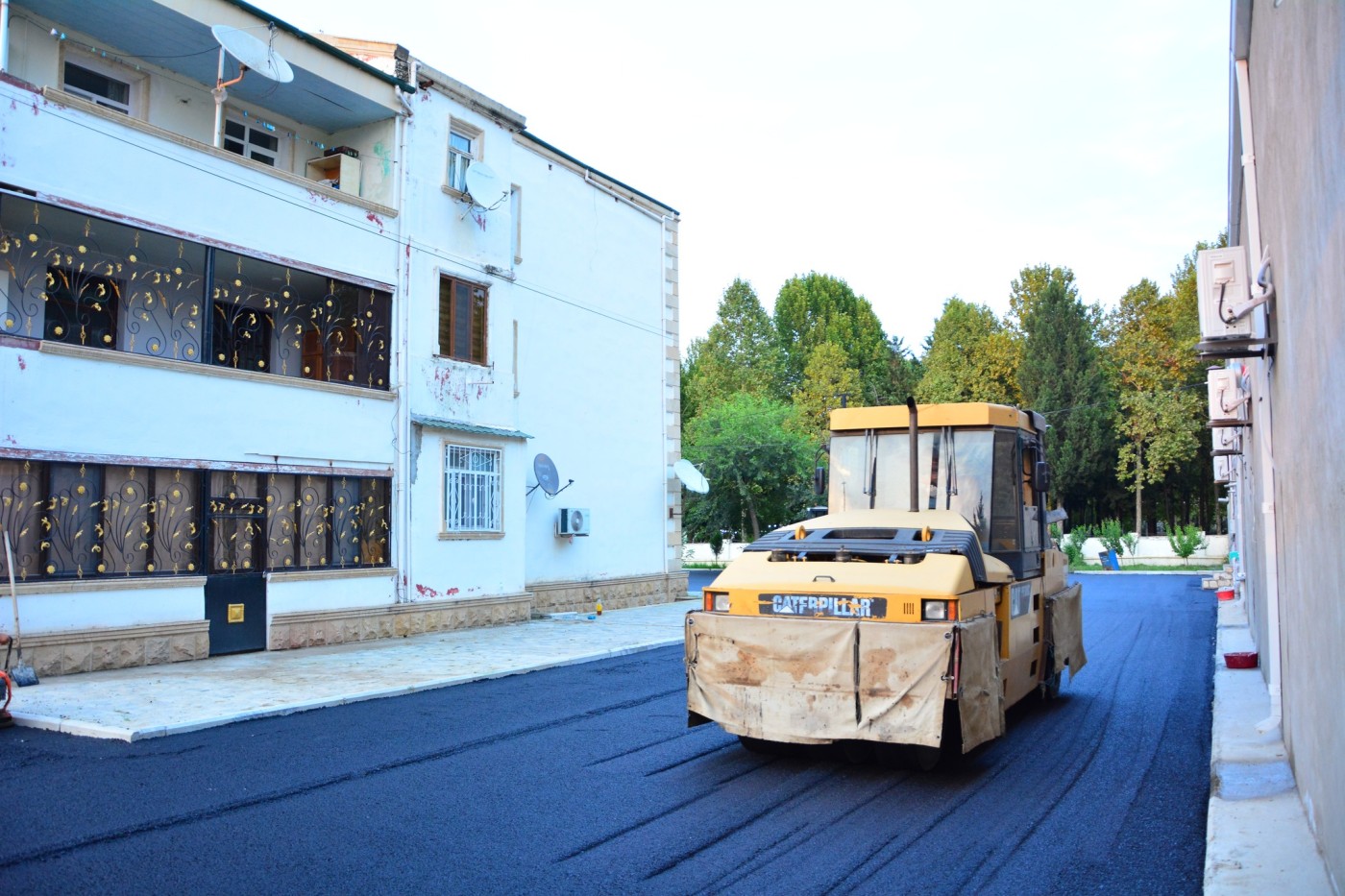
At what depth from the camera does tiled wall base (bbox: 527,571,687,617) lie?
2095cm

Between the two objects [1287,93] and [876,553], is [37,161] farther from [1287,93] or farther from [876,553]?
[1287,93]

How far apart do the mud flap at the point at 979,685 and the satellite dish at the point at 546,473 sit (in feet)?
45.2

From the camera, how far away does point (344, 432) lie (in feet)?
52.6

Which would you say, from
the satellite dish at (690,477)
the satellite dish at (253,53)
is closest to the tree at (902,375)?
the satellite dish at (690,477)

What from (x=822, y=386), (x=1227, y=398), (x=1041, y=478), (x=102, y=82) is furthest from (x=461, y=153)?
(x=822, y=386)

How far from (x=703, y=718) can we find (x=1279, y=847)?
12.2 ft

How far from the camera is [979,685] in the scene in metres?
6.86

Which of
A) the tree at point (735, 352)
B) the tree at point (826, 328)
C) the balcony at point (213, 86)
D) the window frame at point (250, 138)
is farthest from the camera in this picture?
the tree at point (826, 328)

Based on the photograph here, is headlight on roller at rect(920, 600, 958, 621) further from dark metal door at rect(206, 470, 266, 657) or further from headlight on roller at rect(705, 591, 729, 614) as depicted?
dark metal door at rect(206, 470, 266, 657)

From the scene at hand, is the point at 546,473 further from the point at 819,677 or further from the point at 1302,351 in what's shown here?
the point at 1302,351

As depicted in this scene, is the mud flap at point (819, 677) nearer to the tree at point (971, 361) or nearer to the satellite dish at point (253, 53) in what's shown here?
the satellite dish at point (253, 53)

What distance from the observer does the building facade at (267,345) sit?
12477 mm

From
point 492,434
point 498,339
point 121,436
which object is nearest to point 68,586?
point 121,436

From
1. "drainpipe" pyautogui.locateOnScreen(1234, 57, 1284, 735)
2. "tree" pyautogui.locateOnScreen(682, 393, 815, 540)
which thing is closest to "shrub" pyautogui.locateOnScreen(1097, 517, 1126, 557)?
"tree" pyautogui.locateOnScreen(682, 393, 815, 540)
